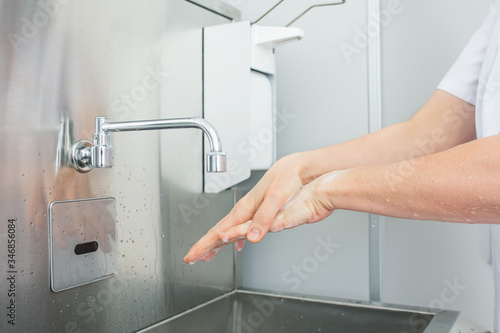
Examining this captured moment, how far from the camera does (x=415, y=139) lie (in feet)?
3.39

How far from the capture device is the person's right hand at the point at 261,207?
740mm

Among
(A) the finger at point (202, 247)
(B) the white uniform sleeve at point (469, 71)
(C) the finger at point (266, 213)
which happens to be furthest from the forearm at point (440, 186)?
(B) the white uniform sleeve at point (469, 71)

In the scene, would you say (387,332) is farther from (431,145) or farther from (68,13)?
(68,13)

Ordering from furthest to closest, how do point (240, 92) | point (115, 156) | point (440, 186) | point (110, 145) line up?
point (240, 92)
point (115, 156)
point (110, 145)
point (440, 186)

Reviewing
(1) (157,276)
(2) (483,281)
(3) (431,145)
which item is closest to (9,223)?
(1) (157,276)

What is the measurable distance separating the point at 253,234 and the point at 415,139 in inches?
19.7

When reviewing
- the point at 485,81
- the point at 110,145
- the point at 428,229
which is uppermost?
the point at 485,81

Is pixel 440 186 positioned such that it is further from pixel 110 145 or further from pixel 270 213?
pixel 110 145

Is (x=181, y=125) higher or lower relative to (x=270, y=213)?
higher

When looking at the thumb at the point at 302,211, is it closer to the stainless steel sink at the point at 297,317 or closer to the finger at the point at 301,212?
the finger at the point at 301,212

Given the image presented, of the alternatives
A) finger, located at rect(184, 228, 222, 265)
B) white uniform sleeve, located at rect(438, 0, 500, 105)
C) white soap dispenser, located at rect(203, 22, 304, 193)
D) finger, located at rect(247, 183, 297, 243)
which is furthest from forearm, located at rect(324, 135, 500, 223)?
white soap dispenser, located at rect(203, 22, 304, 193)

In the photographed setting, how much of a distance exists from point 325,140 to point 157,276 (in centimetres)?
60

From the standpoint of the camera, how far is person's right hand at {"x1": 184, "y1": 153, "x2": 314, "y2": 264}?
2.43 ft

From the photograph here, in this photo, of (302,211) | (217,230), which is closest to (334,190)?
(302,211)
